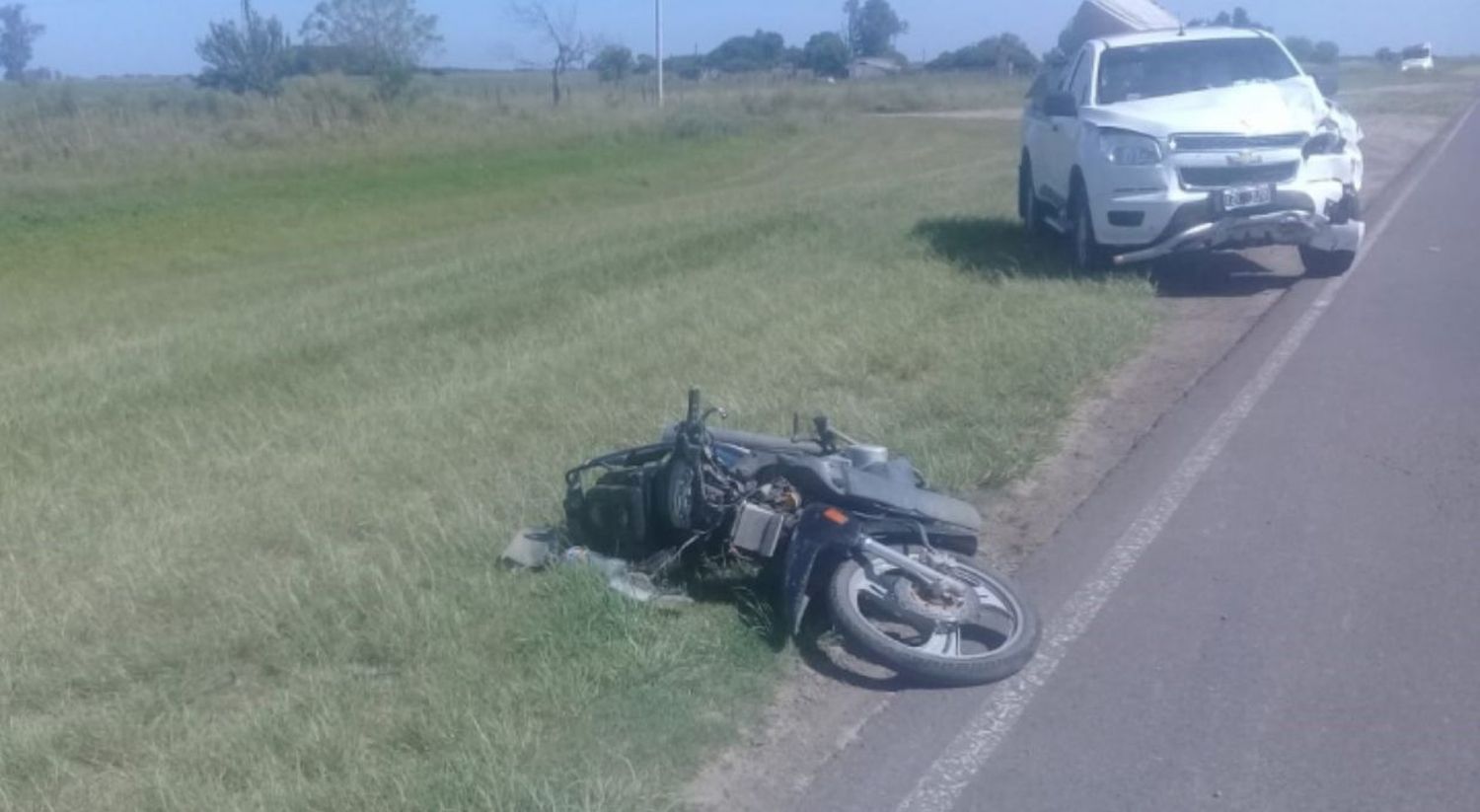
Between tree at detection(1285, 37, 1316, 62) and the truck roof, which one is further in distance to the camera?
tree at detection(1285, 37, 1316, 62)

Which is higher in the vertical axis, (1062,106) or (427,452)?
(1062,106)

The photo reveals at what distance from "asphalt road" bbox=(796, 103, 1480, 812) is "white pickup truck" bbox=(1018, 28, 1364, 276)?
323cm

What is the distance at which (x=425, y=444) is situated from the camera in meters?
9.75

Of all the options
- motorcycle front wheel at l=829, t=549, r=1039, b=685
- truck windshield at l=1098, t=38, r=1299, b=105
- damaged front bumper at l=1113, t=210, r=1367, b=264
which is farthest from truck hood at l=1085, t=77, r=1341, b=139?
motorcycle front wheel at l=829, t=549, r=1039, b=685

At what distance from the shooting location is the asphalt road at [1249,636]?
5027 millimetres

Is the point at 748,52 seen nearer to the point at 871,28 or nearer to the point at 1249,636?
the point at 871,28

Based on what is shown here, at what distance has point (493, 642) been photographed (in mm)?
6031

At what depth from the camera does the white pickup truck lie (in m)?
13.3

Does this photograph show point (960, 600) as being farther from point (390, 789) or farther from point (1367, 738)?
point (390, 789)

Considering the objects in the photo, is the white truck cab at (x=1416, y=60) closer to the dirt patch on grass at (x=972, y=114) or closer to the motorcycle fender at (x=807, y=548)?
the dirt patch on grass at (x=972, y=114)

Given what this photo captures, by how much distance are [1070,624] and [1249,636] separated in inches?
23.4

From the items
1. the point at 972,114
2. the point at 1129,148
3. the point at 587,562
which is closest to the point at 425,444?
the point at 587,562

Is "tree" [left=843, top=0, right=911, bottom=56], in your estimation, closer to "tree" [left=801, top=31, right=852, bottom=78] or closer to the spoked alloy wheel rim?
"tree" [left=801, top=31, right=852, bottom=78]

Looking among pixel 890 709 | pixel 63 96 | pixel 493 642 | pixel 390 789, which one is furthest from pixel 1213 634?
pixel 63 96
